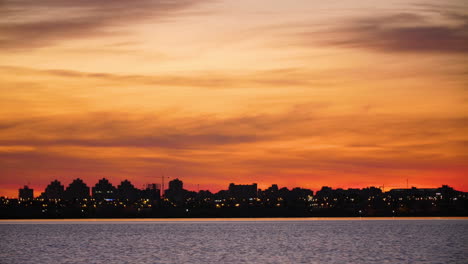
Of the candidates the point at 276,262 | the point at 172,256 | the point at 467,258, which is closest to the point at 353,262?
the point at 276,262

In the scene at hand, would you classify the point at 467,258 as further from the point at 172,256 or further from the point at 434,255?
the point at 172,256

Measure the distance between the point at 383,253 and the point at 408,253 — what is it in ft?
15.5

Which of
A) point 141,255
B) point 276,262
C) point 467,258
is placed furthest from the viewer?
point 141,255

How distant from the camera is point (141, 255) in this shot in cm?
13888

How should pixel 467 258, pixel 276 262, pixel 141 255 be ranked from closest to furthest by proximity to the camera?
1. pixel 276 262
2. pixel 467 258
3. pixel 141 255

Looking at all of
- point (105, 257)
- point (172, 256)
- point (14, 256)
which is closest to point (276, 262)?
point (172, 256)

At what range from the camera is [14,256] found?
142 metres

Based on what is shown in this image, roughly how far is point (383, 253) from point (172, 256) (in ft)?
Result: 135

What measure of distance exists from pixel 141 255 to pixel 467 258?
5682cm

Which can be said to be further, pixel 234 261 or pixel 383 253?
pixel 383 253

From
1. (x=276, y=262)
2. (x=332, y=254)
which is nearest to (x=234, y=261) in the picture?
(x=276, y=262)

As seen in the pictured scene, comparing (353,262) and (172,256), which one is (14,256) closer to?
(172,256)

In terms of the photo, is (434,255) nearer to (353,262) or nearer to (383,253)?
(383,253)

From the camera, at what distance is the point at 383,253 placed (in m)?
147
